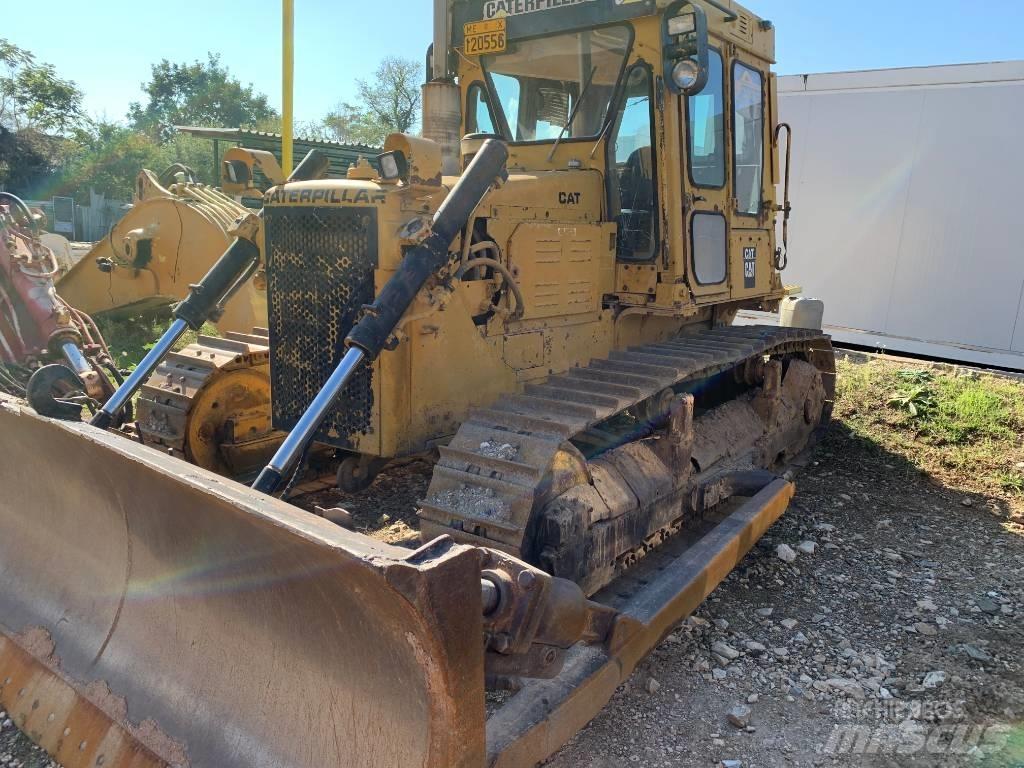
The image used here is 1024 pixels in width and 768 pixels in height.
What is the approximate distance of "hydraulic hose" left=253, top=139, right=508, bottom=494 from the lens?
3.10 metres

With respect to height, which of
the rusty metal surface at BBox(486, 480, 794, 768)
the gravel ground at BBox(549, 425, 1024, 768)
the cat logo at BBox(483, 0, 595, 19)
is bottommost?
the gravel ground at BBox(549, 425, 1024, 768)

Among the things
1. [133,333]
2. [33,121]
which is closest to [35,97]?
[33,121]

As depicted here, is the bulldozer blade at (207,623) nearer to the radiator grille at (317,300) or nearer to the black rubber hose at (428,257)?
the black rubber hose at (428,257)

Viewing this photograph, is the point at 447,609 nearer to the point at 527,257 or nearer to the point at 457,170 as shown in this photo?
the point at 527,257

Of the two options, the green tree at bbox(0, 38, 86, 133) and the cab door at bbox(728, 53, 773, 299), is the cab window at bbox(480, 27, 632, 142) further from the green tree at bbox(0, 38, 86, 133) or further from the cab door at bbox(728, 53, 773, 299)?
the green tree at bbox(0, 38, 86, 133)

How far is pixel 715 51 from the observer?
4902 mm

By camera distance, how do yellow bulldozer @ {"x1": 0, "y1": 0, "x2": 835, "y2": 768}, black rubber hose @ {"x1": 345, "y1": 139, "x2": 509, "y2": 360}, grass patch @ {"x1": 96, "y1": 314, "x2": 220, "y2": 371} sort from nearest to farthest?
yellow bulldozer @ {"x1": 0, "y1": 0, "x2": 835, "y2": 768}, black rubber hose @ {"x1": 345, "y1": 139, "x2": 509, "y2": 360}, grass patch @ {"x1": 96, "y1": 314, "x2": 220, "y2": 371}

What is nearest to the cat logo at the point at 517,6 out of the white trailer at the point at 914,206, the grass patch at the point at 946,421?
the grass patch at the point at 946,421

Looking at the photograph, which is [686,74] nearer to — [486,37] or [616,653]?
[486,37]

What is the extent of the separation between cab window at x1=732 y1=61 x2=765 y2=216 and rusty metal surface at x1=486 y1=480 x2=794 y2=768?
7.87 feet

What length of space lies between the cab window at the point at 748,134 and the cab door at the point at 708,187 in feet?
0.70

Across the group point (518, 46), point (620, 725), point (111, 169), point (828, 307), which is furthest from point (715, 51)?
point (111, 169)

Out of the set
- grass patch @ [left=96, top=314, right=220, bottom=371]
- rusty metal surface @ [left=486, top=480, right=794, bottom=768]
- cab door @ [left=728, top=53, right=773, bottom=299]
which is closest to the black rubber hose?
rusty metal surface @ [left=486, top=480, right=794, bottom=768]

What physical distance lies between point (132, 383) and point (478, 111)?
8.94ft
